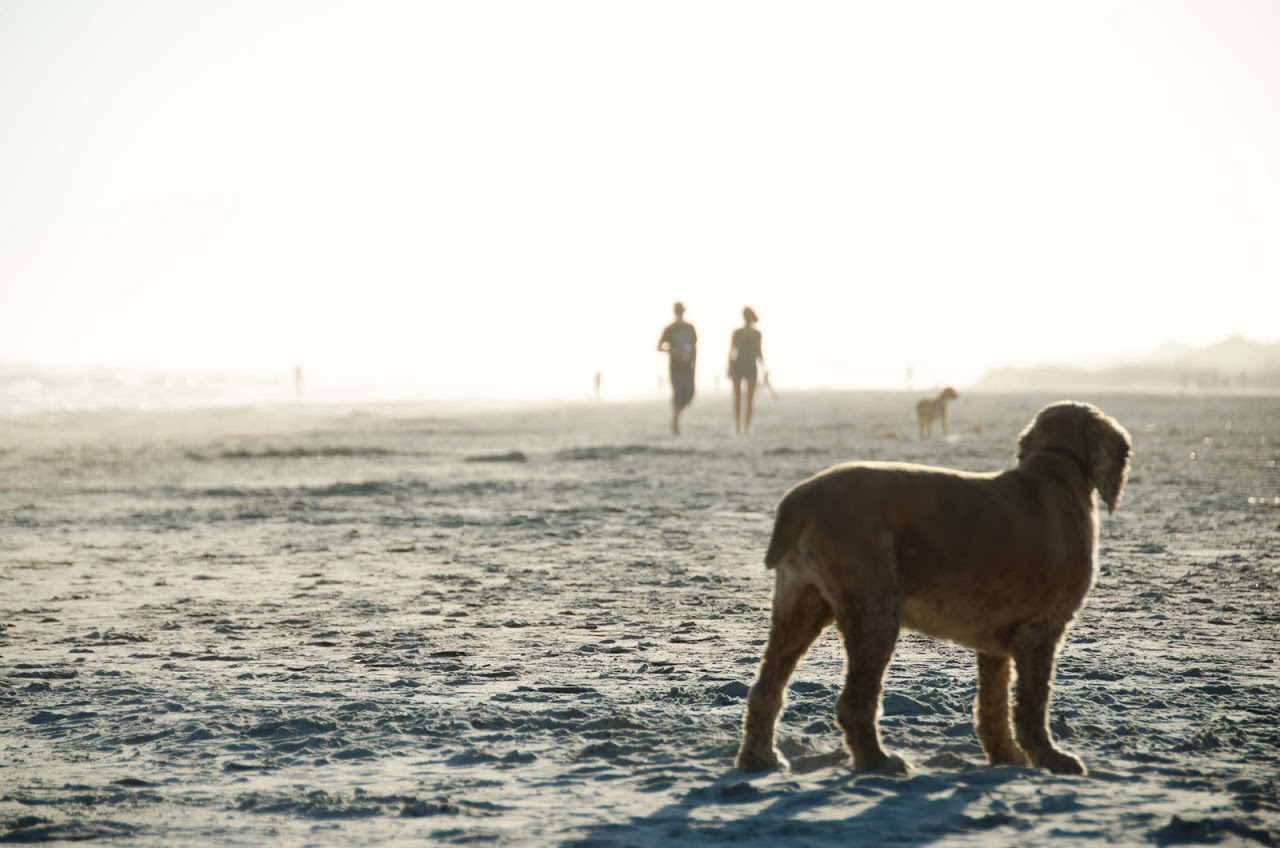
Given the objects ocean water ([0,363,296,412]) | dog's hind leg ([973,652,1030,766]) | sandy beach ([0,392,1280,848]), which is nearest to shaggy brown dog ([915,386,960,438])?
sandy beach ([0,392,1280,848])

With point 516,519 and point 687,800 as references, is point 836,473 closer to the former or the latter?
point 687,800

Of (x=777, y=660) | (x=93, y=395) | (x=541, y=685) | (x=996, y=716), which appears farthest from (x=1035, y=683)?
(x=93, y=395)

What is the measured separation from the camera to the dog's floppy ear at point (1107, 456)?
4.42 m

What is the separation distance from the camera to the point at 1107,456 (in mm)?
4434

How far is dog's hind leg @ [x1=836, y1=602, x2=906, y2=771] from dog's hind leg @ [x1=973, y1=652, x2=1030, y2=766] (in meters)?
0.48

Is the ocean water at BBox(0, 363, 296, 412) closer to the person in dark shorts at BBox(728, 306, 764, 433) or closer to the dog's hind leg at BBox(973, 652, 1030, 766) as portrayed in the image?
the person in dark shorts at BBox(728, 306, 764, 433)

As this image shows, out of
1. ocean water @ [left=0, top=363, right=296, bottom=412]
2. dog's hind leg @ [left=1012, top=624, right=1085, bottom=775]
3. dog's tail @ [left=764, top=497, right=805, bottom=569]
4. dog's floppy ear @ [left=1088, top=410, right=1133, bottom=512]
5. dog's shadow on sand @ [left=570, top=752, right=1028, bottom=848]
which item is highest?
ocean water @ [left=0, top=363, right=296, bottom=412]

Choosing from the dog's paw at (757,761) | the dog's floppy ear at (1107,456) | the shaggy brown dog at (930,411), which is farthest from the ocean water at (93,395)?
the dog's floppy ear at (1107,456)

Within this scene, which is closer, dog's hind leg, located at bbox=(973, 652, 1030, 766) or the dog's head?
dog's hind leg, located at bbox=(973, 652, 1030, 766)

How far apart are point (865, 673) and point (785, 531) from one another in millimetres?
530

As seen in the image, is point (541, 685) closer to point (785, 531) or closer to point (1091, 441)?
point (785, 531)

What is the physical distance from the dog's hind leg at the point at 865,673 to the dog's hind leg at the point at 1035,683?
0.49 meters

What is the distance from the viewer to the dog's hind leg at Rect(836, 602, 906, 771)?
3.83 m

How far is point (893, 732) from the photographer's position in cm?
464
